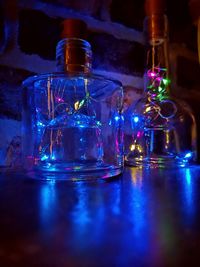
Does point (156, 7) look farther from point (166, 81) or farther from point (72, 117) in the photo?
point (72, 117)

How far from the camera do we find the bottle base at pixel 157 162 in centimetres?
57

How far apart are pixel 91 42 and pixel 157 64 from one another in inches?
5.9

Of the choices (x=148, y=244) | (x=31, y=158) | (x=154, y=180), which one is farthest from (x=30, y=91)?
(x=148, y=244)

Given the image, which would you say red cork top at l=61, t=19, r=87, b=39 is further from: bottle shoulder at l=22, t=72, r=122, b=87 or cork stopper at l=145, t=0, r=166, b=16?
cork stopper at l=145, t=0, r=166, b=16

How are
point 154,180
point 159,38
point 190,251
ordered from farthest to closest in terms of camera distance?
1. point 159,38
2. point 154,180
3. point 190,251

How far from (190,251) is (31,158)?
0.35 metres

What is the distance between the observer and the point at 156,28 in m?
0.63

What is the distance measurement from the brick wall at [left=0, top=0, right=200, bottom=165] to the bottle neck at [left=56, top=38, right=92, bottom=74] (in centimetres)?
11

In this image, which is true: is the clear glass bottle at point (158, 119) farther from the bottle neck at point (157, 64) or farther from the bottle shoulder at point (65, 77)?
the bottle shoulder at point (65, 77)

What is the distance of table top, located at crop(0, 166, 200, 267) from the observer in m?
0.15

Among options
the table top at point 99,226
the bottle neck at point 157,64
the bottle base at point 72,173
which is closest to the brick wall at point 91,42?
the bottle neck at point 157,64

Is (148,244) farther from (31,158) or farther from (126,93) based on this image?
(126,93)

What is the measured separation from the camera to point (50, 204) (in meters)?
0.25

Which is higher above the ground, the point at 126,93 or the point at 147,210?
the point at 126,93
